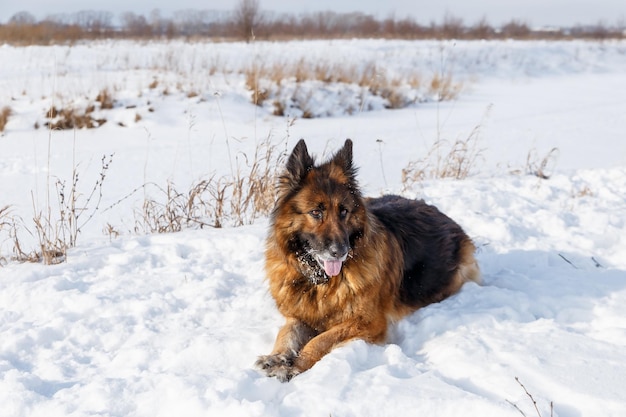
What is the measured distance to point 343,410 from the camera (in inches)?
107

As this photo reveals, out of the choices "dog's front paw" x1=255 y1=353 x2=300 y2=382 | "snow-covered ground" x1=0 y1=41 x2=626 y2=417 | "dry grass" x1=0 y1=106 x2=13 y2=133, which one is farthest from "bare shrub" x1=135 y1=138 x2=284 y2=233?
"dry grass" x1=0 y1=106 x2=13 y2=133

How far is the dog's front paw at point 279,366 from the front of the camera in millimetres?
3158

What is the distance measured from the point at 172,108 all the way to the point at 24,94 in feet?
12.5

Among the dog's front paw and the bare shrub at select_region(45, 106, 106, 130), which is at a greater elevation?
the bare shrub at select_region(45, 106, 106, 130)

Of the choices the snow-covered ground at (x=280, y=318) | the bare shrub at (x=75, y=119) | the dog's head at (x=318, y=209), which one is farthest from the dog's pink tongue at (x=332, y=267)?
the bare shrub at (x=75, y=119)

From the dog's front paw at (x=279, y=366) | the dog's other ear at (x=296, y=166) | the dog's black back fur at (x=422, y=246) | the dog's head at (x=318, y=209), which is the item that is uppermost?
the dog's other ear at (x=296, y=166)

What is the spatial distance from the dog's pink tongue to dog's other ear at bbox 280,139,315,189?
1.93 feet

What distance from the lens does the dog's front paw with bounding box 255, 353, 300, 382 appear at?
3.16 metres

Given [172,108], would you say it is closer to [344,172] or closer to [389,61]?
[344,172]

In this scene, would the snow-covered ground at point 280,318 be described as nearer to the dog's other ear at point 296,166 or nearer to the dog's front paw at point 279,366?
the dog's front paw at point 279,366

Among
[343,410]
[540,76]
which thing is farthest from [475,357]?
[540,76]

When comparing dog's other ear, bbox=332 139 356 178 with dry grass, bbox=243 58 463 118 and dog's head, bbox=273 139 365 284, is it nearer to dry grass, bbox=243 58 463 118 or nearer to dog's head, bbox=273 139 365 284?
dog's head, bbox=273 139 365 284

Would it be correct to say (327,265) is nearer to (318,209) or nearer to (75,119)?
(318,209)

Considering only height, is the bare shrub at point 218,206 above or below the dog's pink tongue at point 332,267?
below
